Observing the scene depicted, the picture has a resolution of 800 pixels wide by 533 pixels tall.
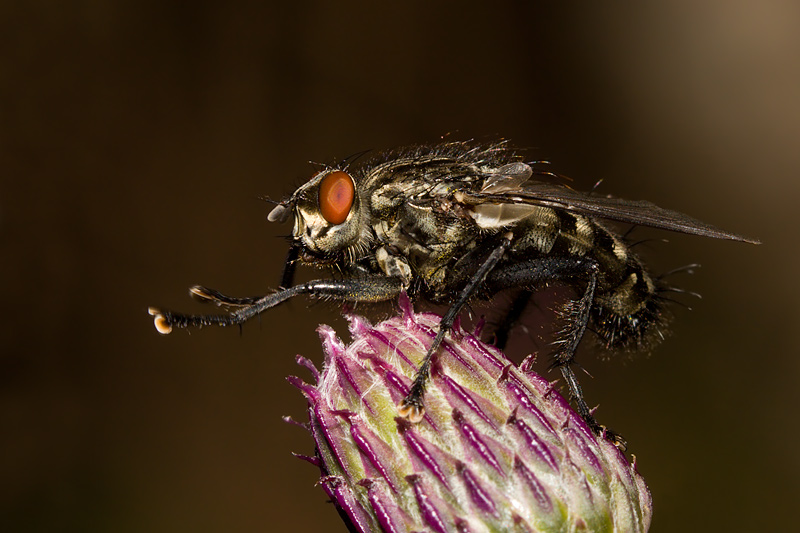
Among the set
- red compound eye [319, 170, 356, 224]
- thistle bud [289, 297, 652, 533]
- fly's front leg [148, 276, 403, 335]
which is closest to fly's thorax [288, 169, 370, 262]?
red compound eye [319, 170, 356, 224]

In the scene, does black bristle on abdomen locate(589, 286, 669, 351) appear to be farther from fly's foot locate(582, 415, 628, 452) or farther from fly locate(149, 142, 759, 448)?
fly's foot locate(582, 415, 628, 452)

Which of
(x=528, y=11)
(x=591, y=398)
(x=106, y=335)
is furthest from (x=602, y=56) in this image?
(x=106, y=335)

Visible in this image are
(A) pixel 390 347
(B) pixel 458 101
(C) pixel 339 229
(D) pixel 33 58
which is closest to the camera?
(A) pixel 390 347

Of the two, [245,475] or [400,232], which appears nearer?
[400,232]

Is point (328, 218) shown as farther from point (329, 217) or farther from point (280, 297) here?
point (280, 297)

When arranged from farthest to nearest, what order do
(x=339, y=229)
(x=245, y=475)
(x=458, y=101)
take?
(x=458, y=101), (x=245, y=475), (x=339, y=229)

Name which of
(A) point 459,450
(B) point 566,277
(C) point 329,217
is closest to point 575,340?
(B) point 566,277

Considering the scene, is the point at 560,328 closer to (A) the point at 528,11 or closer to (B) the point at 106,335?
A: (B) the point at 106,335

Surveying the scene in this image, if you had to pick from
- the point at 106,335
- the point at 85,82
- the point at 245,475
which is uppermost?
the point at 85,82
